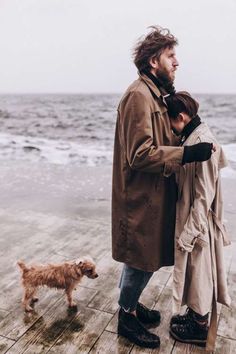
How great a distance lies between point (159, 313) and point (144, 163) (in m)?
1.28

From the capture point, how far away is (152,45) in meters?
2.34

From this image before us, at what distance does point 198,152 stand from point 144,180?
1.26ft

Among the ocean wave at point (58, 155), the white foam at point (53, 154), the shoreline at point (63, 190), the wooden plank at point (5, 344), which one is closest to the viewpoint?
the wooden plank at point (5, 344)

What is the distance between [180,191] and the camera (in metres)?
2.43

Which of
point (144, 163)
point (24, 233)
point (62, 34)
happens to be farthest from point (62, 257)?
point (62, 34)

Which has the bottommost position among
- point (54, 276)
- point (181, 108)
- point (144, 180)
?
point (54, 276)

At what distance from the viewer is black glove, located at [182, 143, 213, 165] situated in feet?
7.16

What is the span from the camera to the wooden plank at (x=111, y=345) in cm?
253

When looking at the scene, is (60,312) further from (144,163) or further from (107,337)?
(144,163)

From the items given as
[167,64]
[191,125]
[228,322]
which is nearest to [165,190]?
[191,125]

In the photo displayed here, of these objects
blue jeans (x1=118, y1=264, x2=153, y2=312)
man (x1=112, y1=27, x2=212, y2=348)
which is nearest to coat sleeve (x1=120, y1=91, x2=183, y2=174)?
man (x1=112, y1=27, x2=212, y2=348)

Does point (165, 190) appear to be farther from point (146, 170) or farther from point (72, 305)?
point (72, 305)

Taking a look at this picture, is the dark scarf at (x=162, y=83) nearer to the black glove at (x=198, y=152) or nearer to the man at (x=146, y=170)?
the man at (x=146, y=170)

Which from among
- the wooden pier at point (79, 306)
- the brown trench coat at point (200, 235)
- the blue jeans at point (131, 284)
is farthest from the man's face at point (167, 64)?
the wooden pier at point (79, 306)
